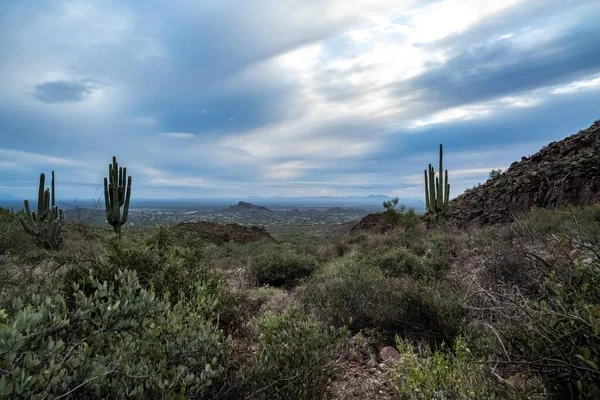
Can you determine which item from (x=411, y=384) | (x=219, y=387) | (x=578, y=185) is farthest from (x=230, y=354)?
(x=578, y=185)

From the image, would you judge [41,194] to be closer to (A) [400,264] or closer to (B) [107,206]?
(B) [107,206]

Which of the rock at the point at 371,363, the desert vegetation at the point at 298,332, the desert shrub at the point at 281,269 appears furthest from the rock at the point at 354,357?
the desert shrub at the point at 281,269

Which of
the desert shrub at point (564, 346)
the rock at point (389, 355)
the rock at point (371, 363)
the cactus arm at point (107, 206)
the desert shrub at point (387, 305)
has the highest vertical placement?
the cactus arm at point (107, 206)

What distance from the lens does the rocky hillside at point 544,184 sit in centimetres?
1388

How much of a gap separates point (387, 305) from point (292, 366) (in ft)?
7.82

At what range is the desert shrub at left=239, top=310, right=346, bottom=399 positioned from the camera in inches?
103

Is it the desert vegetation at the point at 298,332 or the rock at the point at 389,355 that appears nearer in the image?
the desert vegetation at the point at 298,332

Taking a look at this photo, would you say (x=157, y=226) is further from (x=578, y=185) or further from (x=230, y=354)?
(x=578, y=185)

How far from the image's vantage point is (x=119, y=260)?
4516 mm

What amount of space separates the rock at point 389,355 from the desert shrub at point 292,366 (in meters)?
0.94

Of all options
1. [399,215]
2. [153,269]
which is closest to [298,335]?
[153,269]

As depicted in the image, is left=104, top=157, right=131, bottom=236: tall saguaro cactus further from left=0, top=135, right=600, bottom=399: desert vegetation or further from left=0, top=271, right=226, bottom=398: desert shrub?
left=0, top=271, right=226, bottom=398: desert shrub

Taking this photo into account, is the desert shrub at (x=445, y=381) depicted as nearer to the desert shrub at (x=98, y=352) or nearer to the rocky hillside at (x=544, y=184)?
the desert shrub at (x=98, y=352)

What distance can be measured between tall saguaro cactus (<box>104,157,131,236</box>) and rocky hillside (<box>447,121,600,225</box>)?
13.4 meters
